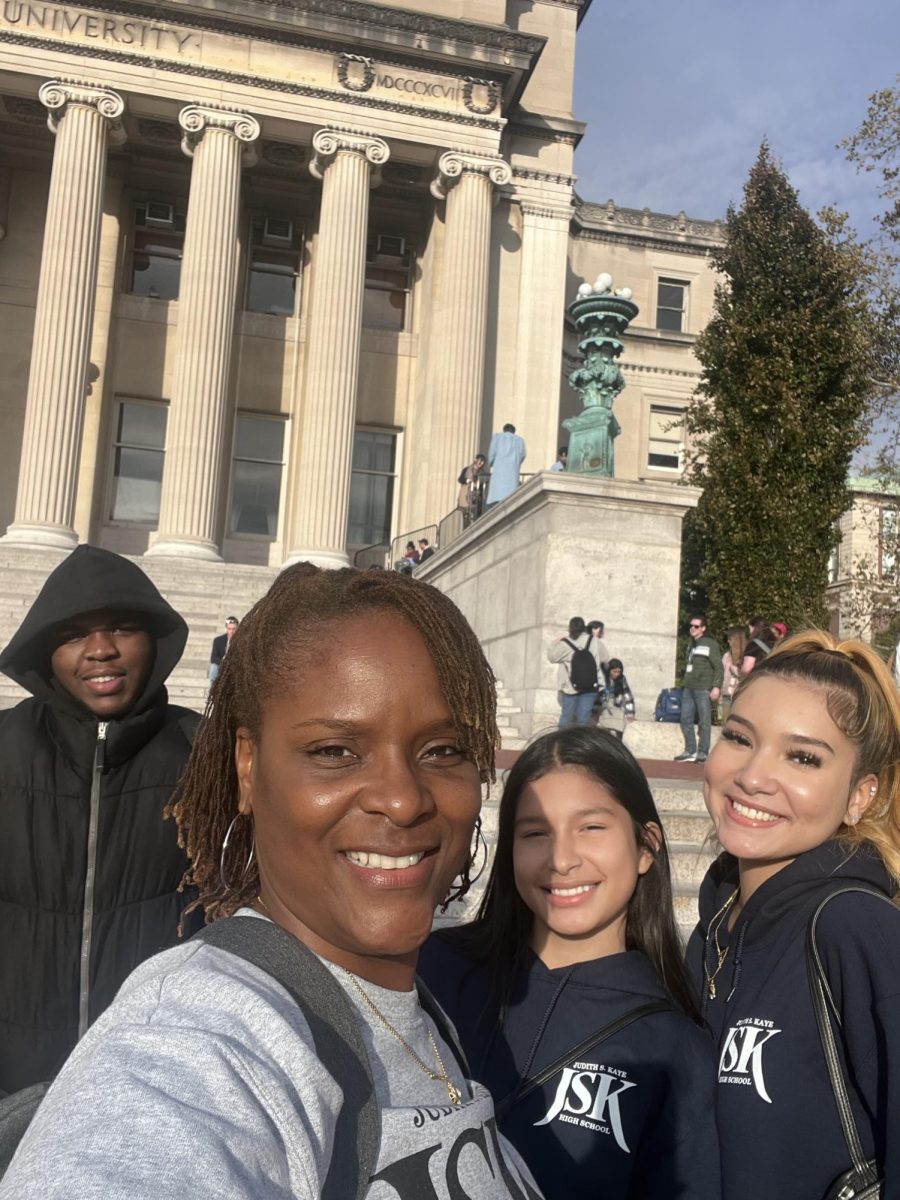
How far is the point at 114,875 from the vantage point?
2.92m

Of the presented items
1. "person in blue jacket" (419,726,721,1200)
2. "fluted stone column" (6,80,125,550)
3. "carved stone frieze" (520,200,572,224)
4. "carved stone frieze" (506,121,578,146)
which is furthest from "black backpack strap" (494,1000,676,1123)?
"carved stone frieze" (506,121,578,146)

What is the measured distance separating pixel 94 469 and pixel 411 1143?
93.0 ft

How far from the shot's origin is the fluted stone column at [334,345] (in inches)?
966

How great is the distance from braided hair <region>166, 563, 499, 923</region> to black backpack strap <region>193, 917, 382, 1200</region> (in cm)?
30

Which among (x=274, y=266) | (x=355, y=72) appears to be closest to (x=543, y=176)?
(x=355, y=72)

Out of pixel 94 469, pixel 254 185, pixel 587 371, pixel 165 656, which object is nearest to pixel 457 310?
pixel 254 185

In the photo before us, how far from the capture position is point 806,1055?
2254 millimetres

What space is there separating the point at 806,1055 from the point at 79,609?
2.13 m

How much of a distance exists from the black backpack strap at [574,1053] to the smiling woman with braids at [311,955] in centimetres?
97

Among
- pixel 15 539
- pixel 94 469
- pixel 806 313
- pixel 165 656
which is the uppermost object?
pixel 806 313

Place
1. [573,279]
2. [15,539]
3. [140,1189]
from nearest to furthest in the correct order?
[140,1189] < [15,539] < [573,279]

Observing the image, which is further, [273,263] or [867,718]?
[273,263]

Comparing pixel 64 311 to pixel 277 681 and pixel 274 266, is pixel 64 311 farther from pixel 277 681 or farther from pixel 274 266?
pixel 277 681

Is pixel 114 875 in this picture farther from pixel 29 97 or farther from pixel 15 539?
pixel 29 97
